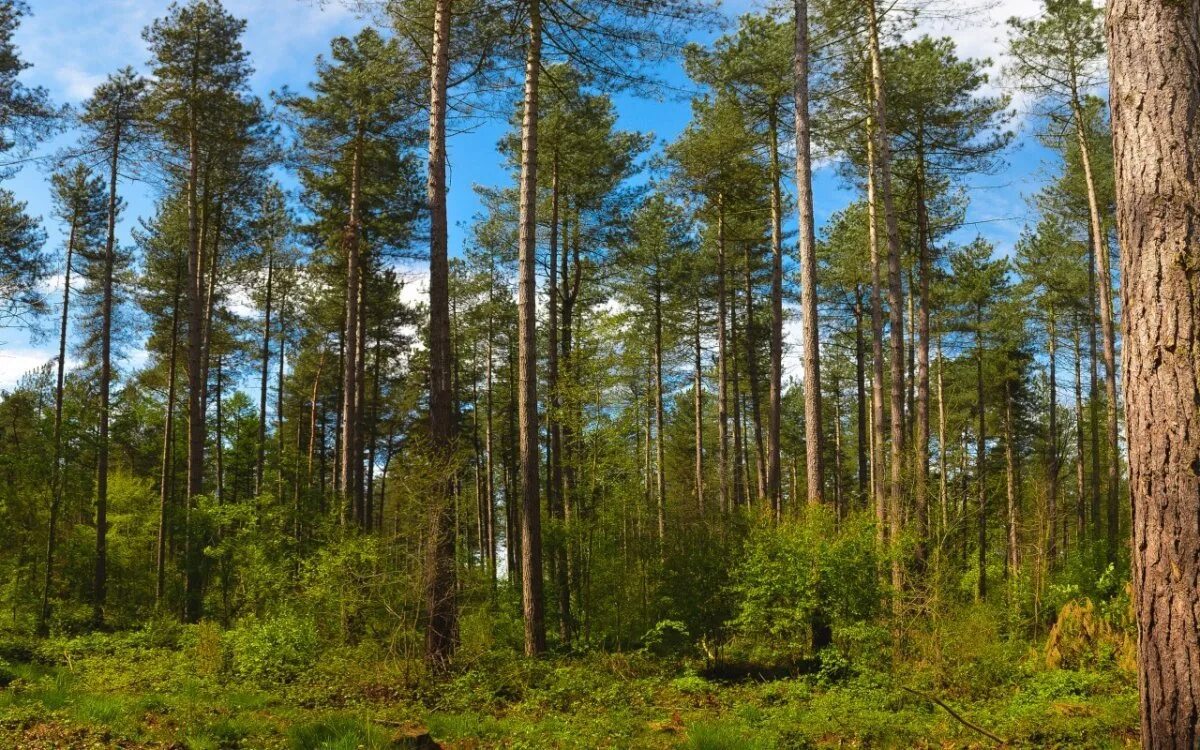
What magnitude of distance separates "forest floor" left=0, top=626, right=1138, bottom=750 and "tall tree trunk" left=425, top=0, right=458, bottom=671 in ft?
1.87

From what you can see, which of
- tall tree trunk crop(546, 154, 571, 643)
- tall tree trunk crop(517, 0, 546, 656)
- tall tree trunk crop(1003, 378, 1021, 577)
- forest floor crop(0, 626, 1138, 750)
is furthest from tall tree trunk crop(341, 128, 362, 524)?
tall tree trunk crop(1003, 378, 1021, 577)

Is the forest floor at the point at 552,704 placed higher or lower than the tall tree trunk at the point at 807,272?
lower

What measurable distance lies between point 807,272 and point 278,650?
9.53 metres

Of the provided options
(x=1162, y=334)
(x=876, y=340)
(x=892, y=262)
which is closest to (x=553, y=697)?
(x=1162, y=334)

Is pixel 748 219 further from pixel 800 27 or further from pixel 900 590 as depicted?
pixel 900 590

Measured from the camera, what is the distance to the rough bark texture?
328 centimetres

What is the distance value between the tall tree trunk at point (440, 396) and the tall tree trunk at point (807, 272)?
5467mm

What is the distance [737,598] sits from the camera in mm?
10859

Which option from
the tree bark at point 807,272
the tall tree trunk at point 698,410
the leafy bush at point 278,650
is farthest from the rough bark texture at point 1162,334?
the tall tree trunk at point 698,410

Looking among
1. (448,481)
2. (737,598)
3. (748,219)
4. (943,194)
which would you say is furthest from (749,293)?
(448,481)

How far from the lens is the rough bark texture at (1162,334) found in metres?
3.28

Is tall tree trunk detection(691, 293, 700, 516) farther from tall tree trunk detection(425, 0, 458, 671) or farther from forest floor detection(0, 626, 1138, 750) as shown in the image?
tall tree trunk detection(425, 0, 458, 671)

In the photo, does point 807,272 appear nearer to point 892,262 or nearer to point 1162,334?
point 892,262

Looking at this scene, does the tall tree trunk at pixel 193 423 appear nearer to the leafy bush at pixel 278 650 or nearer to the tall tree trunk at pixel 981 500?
the leafy bush at pixel 278 650
